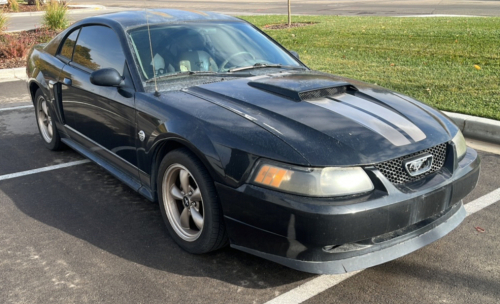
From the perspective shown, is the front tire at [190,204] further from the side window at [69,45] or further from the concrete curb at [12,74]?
the concrete curb at [12,74]

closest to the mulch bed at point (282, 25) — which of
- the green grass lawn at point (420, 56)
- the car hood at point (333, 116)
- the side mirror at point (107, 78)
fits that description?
the green grass lawn at point (420, 56)

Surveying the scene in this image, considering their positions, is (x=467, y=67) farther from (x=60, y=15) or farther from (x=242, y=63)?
(x=60, y=15)

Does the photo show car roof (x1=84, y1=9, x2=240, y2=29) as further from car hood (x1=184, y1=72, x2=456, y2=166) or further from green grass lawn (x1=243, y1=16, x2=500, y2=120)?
green grass lawn (x1=243, y1=16, x2=500, y2=120)

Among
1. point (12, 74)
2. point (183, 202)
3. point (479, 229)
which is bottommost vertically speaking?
point (479, 229)

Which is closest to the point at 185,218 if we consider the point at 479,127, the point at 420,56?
the point at 479,127

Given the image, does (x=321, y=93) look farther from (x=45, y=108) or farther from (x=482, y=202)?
(x=45, y=108)

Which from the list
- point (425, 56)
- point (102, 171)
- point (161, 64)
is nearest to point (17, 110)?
point (102, 171)

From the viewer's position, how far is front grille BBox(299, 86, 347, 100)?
3.54 m

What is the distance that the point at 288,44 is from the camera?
12.2m

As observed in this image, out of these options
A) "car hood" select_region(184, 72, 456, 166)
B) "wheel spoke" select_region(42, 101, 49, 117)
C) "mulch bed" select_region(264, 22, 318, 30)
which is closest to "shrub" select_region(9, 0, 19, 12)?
"mulch bed" select_region(264, 22, 318, 30)

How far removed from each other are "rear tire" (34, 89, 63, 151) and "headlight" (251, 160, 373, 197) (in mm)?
3315

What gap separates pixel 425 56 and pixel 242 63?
6.32m

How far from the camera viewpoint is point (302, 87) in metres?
3.64

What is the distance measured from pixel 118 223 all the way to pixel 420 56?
7.38 meters
